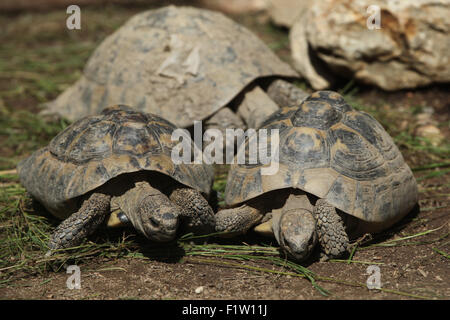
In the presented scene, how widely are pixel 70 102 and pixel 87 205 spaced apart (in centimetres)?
272

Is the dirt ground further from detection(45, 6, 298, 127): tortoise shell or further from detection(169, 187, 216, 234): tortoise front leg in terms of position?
detection(45, 6, 298, 127): tortoise shell

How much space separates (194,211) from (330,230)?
939 mm

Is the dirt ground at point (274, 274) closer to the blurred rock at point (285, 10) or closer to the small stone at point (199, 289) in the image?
the small stone at point (199, 289)

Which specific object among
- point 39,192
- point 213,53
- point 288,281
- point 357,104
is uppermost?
point 213,53

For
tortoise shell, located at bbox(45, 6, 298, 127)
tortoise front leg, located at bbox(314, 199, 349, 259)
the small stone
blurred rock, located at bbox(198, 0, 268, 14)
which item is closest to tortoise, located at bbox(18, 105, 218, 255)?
the small stone

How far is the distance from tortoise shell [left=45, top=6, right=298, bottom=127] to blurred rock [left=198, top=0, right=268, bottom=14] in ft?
12.1

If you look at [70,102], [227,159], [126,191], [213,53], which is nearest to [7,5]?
[70,102]

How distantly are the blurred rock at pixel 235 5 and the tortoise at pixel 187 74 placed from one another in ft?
12.0

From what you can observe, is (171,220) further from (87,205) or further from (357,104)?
(357,104)

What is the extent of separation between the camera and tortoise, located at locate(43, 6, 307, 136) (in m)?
4.99

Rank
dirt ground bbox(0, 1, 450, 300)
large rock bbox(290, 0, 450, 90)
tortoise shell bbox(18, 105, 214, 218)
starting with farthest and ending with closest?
large rock bbox(290, 0, 450, 90) < tortoise shell bbox(18, 105, 214, 218) < dirt ground bbox(0, 1, 450, 300)

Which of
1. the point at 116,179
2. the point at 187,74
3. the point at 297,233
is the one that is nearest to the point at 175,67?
the point at 187,74

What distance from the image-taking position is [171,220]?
10.5 ft

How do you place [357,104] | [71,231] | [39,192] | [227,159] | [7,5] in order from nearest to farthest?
[71,231], [39,192], [227,159], [357,104], [7,5]
